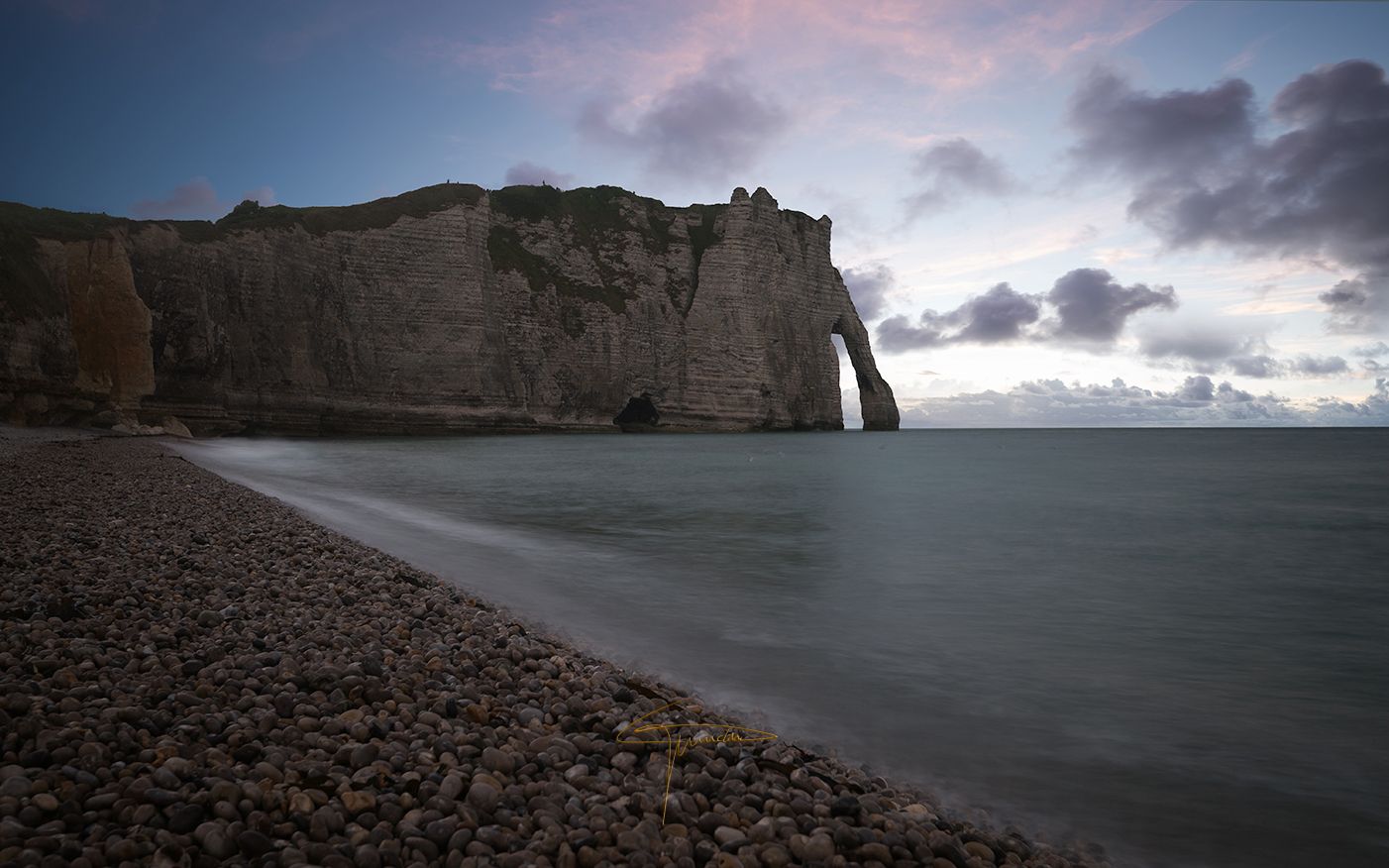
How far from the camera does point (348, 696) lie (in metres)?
3.93

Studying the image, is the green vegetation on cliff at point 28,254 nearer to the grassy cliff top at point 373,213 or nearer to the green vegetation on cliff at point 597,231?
the grassy cliff top at point 373,213

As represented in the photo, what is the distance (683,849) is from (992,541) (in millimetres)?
14025

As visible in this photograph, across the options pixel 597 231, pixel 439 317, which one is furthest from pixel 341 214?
pixel 597 231

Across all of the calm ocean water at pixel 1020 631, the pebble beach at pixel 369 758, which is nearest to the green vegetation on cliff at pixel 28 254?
the calm ocean water at pixel 1020 631

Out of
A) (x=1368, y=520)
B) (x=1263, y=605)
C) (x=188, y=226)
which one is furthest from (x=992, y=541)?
(x=188, y=226)

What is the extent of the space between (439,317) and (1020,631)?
200 ft

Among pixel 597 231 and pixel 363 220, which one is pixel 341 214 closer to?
pixel 363 220

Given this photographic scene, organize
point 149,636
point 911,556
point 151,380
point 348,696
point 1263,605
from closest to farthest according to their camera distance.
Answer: point 348,696 < point 149,636 < point 1263,605 < point 911,556 < point 151,380

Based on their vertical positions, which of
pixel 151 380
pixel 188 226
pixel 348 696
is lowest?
pixel 348 696

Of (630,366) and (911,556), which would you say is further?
(630,366)

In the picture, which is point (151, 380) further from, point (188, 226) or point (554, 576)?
point (554, 576)

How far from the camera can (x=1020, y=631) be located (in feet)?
26.1

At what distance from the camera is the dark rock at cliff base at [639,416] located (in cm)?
7594
